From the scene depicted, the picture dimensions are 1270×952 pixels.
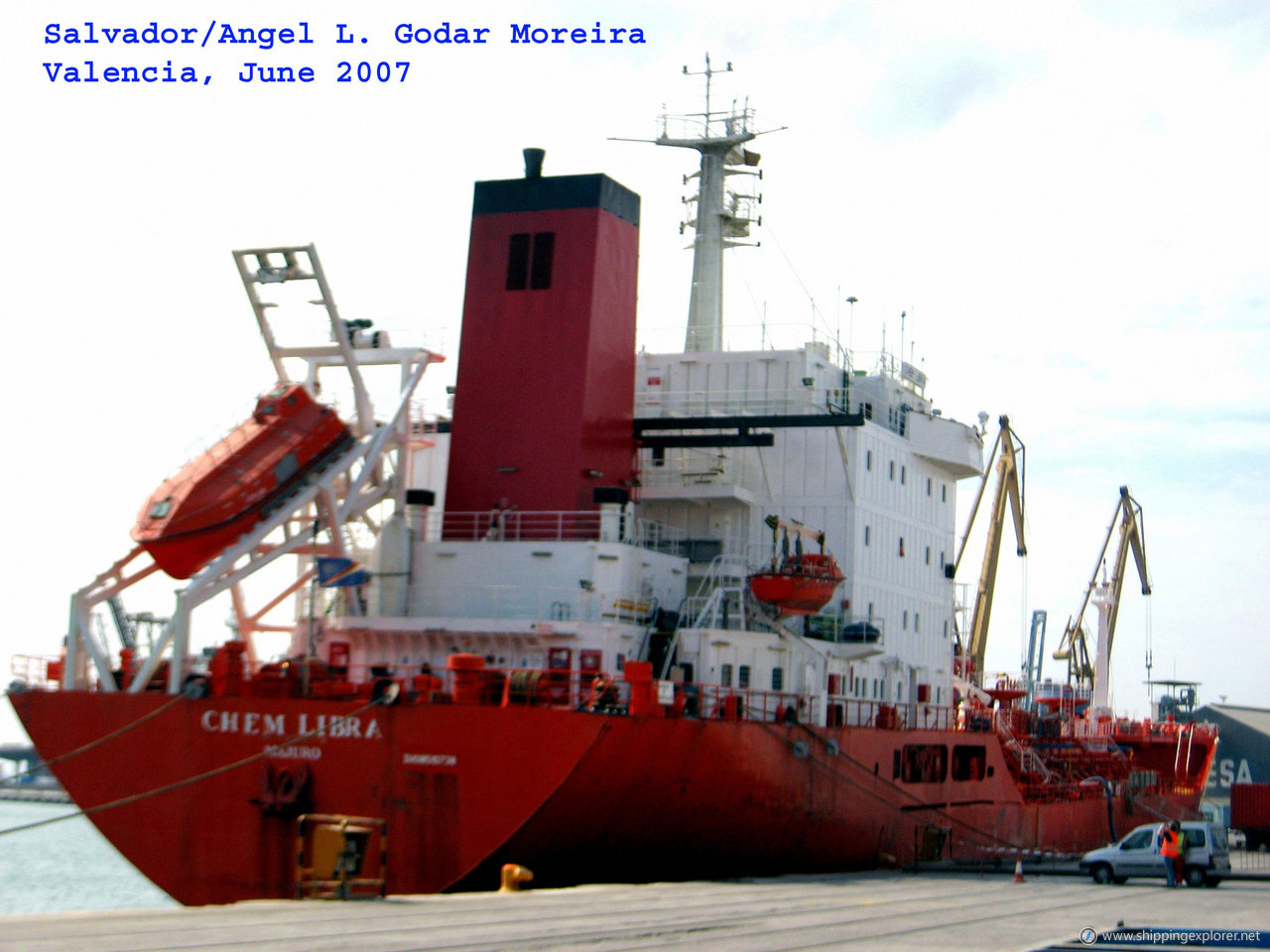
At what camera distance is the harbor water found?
4459cm

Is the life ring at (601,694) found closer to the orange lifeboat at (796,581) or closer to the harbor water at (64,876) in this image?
the orange lifeboat at (796,581)

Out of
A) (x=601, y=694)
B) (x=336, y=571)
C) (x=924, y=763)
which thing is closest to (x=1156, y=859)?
(x=924, y=763)

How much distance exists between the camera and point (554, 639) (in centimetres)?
2091

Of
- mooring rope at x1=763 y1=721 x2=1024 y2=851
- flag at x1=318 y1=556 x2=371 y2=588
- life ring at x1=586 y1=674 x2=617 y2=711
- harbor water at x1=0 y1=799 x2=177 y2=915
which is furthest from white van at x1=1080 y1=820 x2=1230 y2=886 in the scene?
harbor water at x1=0 y1=799 x2=177 y2=915

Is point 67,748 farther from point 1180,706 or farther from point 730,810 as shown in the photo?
point 1180,706

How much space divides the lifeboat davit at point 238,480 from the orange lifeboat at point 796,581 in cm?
682

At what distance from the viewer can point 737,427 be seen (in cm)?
2605

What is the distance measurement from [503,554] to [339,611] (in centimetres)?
274

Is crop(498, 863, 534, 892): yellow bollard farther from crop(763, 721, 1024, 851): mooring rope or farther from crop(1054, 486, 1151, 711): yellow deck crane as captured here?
crop(1054, 486, 1151, 711): yellow deck crane

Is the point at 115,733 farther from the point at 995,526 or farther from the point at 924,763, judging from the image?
the point at 995,526

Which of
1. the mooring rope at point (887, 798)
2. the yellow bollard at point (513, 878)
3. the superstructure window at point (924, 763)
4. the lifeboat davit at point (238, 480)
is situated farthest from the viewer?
the superstructure window at point (924, 763)

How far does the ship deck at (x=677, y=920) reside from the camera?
38.6 ft

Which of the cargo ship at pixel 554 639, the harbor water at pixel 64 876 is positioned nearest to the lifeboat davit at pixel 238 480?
the cargo ship at pixel 554 639

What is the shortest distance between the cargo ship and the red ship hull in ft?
0.13
